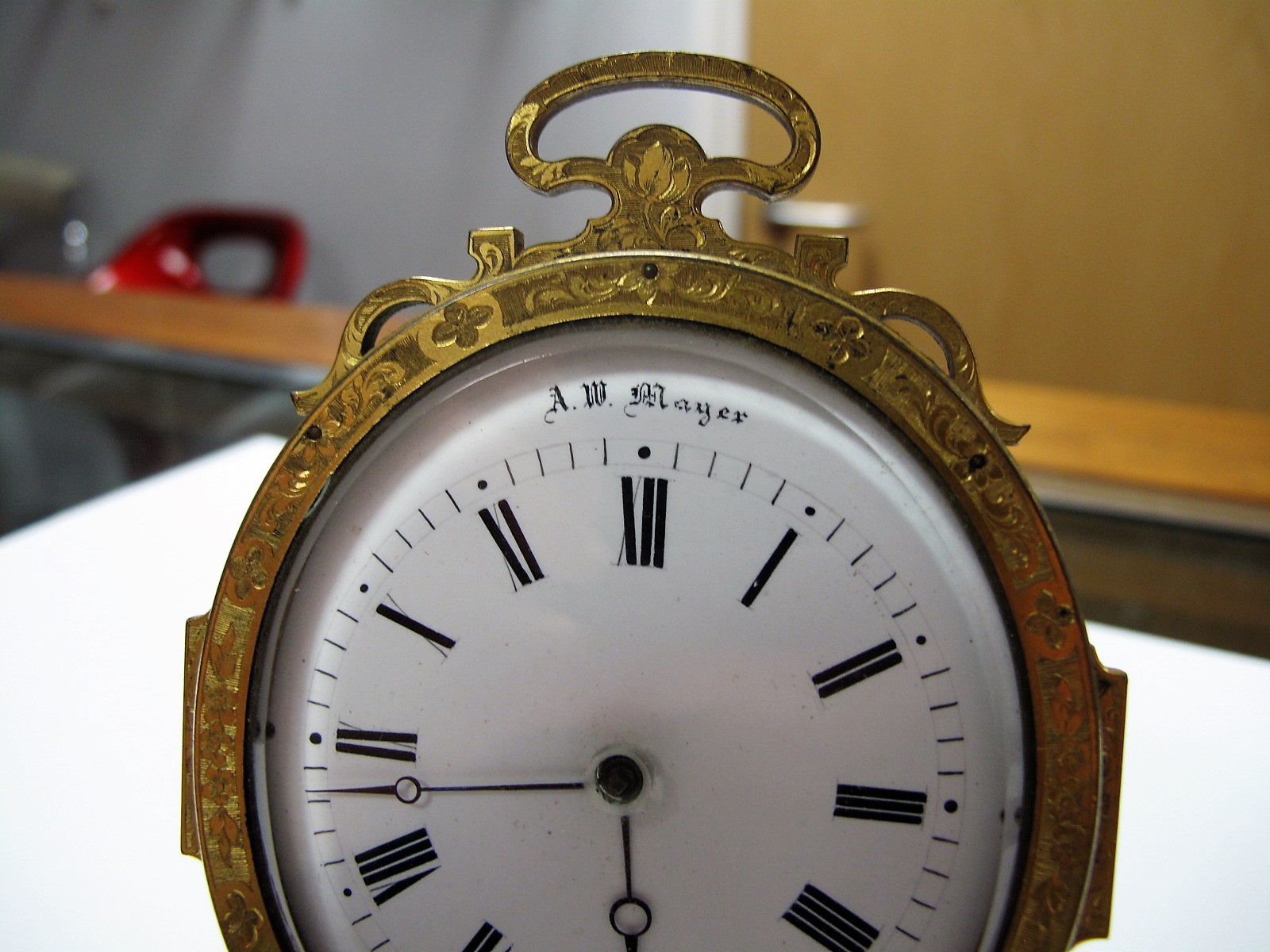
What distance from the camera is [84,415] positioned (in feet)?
5.84

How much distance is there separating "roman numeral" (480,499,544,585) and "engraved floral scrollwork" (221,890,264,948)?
0.22 m

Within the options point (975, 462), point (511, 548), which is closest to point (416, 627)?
point (511, 548)

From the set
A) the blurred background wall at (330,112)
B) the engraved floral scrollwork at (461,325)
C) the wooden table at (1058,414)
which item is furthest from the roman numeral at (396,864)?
the blurred background wall at (330,112)

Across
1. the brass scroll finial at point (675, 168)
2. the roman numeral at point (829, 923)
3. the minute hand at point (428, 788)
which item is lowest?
the roman numeral at point (829, 923)

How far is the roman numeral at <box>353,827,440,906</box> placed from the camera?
52 centimetres

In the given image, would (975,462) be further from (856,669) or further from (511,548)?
(511,548)

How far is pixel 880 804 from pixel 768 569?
0.41ft

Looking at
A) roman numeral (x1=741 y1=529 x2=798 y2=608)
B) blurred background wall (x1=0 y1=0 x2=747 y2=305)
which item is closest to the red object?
blurred background wall (x1=0 y1=0 x2=747 y2=305)

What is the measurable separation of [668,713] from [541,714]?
2.5 inches

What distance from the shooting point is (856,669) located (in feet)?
1.60

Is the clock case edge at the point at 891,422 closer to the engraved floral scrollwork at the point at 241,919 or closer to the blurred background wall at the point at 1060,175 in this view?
the engraved floral scrollwork at the point at 241,919

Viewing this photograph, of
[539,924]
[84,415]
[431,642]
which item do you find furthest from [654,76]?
[84,415]

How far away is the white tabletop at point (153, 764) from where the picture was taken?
706mm

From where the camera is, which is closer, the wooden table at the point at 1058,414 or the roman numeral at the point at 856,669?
the roman numeral at the point at 856,669
